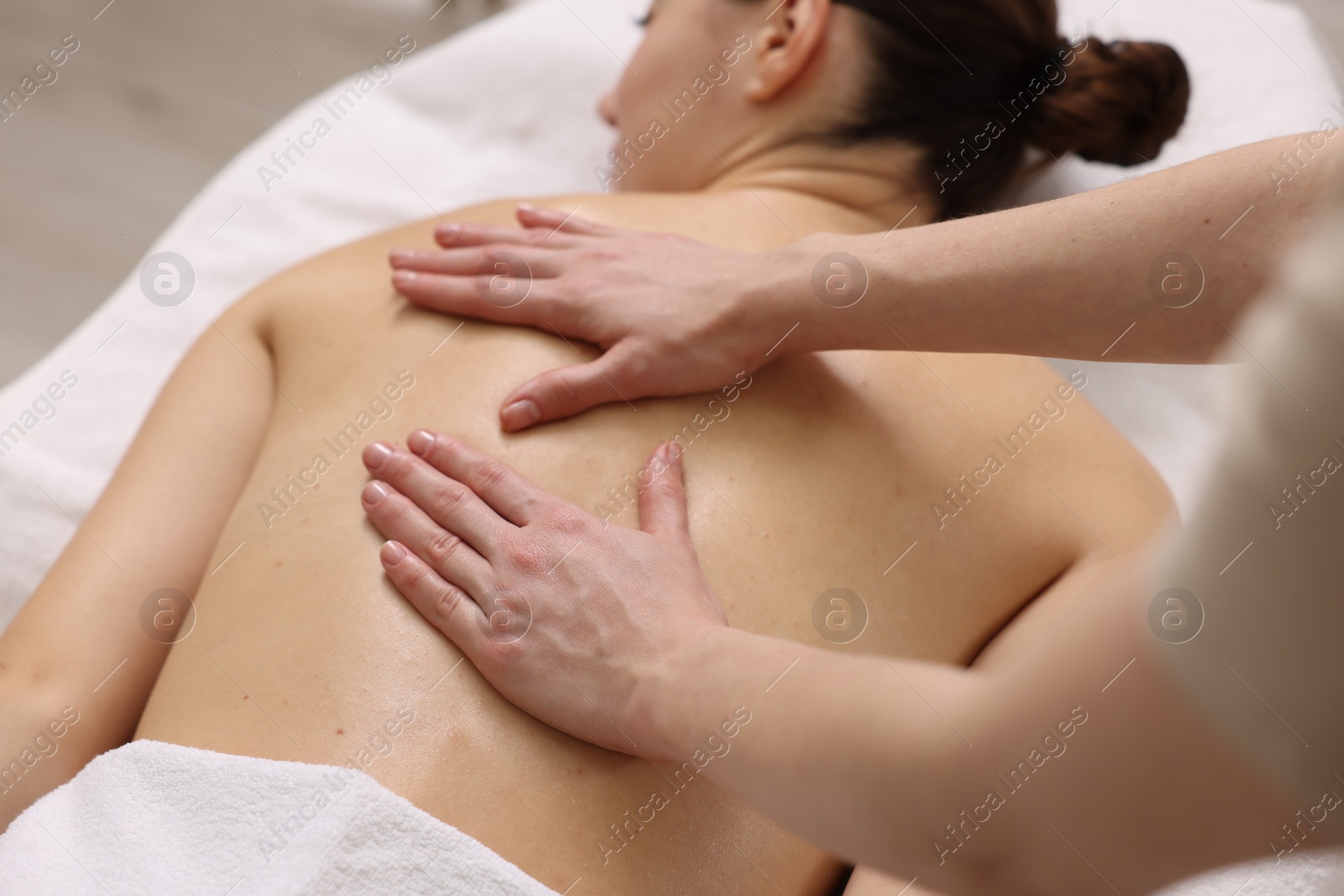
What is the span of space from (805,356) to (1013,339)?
0.22 metres

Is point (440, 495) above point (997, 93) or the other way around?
above

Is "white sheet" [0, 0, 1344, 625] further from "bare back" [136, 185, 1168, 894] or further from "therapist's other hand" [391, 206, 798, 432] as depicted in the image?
"therapist's other hand" [391, 206, 798, 432]

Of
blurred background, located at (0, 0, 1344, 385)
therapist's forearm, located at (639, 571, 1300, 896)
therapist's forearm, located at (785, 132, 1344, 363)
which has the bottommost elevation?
therapist's forearm, located at (785, 132, 1344, 363)

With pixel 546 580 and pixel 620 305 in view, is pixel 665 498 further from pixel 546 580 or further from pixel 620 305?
pixel 620 305

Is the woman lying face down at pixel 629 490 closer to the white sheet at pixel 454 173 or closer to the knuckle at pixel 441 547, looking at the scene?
the knuckle at pixel 441 547

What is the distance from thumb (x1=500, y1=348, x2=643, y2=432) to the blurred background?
1483 mm

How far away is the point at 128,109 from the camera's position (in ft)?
7.59

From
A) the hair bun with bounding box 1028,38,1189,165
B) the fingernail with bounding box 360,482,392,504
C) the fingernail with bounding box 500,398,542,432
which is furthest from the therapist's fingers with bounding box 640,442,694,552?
the hair bun with bounding box 1028,38,1189,165

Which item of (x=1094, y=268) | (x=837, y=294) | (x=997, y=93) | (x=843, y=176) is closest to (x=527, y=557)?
(x=837, y=294)

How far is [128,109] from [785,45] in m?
1.78

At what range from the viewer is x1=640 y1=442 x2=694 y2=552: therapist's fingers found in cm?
90

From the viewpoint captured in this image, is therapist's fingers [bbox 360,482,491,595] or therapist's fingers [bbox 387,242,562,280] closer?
therapist's fingers [bbox 360,482,491,595]

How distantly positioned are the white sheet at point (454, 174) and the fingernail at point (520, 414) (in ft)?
2.54

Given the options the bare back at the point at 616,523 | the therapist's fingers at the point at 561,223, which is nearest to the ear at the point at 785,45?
the bare back at the point at 616,523
